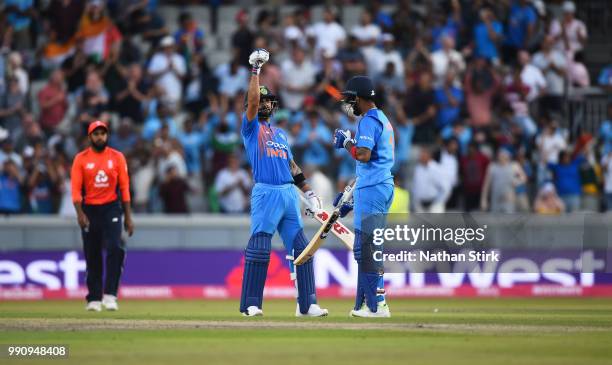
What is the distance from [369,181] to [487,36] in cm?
1333

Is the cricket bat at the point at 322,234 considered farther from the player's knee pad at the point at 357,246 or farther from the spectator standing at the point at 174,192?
the spectator standing at the point at 174,192

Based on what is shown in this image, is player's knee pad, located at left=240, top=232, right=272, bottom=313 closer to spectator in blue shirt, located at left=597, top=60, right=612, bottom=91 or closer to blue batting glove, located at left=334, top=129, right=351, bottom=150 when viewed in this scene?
blue batting glove, located at left=334, top=129, right=351, bottom=150

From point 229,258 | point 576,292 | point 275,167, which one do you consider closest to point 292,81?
point 229,258

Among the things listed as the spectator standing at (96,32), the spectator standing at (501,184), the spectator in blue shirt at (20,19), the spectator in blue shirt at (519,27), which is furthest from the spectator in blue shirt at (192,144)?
the spectator in blue shirt at (519,27)

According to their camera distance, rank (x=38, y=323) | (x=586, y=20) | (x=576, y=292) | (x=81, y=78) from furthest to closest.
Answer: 1. (x=586, y=20)
2. (x=81, y=78)
3. (x=576, y=292)
4. (x=38, y=323)

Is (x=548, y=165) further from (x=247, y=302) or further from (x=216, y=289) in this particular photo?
(x=247, y=302)

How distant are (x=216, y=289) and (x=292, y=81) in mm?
4706

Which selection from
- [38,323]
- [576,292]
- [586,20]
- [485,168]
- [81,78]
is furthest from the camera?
[586,20]

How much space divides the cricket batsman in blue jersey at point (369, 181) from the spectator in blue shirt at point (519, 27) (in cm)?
1341

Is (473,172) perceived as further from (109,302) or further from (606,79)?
(109,302)

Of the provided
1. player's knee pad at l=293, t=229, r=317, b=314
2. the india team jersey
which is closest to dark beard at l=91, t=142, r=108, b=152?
the india team jersey

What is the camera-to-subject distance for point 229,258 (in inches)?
911

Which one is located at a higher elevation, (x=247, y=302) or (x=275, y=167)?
(x=275, y=167)

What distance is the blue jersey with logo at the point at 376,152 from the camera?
13703mm
